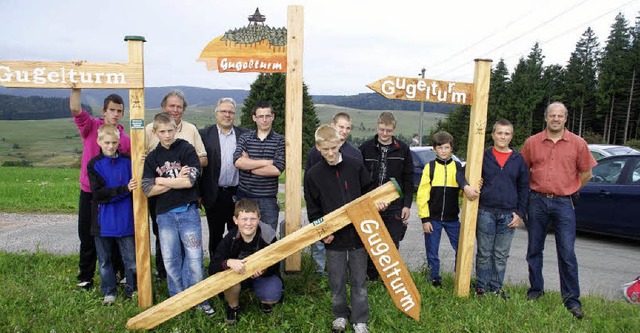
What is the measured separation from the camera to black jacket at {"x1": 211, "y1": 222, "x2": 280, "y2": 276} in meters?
3.72

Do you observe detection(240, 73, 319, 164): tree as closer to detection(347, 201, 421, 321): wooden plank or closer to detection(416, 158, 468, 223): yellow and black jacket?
detection(416, 158, 468, 223): yellow and black jacket

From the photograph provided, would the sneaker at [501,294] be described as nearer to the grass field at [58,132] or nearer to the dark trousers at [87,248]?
the dark trousers at [87,248]

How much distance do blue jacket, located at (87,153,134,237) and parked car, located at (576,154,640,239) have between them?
23.8 feet

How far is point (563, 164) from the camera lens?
4.21 metres

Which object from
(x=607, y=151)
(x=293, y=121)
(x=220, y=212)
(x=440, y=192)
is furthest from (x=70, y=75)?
(x=607, y=151)

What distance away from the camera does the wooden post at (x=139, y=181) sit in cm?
381

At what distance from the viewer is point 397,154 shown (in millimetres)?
4656

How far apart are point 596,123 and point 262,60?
186 feet

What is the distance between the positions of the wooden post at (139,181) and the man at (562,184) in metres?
3.87

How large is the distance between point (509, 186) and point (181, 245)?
3303 millimetres

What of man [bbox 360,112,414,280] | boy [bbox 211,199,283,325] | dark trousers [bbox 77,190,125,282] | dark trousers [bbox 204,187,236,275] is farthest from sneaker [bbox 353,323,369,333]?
dark trousers [bbox 77,190,125,282]

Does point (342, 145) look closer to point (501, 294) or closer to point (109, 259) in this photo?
point (501, 294)

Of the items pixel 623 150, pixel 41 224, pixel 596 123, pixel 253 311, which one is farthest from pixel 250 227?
pixel 596 123

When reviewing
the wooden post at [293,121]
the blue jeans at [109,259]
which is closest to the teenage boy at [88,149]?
the blue jeans at [109,259]
